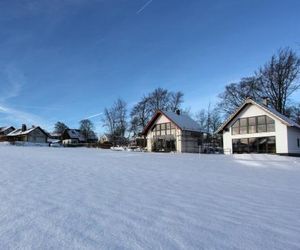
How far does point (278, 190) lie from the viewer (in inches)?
261

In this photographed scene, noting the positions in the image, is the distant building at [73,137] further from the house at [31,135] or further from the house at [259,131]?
the house at [259,131]

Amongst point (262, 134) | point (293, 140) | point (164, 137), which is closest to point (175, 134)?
point (164, 137)

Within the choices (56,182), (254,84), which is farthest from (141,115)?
(56,182)

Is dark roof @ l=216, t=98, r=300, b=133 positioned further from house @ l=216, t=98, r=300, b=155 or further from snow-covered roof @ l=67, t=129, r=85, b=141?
snow-covered roof @ l=67, t=129, r=85, b=141

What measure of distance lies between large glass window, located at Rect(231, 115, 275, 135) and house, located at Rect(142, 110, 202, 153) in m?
7.13

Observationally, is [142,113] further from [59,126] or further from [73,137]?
[59,126]

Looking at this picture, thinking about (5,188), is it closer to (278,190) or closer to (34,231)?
(34,231)

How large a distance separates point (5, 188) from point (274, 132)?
972 inches

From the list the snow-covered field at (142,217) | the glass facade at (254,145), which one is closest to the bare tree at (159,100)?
the glass facade at (254,145)

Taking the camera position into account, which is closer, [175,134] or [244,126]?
[244,126]

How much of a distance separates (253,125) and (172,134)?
1045cm

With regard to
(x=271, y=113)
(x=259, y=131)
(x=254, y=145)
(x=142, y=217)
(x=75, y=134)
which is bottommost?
(x=142, y=217)

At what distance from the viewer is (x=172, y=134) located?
34.3 m

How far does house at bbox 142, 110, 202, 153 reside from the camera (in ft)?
111
